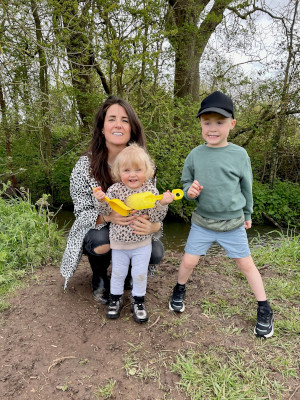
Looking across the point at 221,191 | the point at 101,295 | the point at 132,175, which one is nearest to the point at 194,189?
the point at 221,191

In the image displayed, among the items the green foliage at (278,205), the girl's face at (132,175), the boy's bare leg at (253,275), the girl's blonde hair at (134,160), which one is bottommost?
the green foliage at (278,205)

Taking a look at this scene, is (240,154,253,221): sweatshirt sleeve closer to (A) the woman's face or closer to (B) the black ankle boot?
(A) the woman's face

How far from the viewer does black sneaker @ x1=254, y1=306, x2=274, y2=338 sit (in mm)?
1873

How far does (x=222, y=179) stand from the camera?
1.88 meters

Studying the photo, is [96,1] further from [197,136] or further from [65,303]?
[65,303]

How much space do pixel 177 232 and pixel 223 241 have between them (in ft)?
12.4

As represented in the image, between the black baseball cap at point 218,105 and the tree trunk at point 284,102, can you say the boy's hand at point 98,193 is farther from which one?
the tree trunk at point 284,102

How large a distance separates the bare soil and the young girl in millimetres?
158

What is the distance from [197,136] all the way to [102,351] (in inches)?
162

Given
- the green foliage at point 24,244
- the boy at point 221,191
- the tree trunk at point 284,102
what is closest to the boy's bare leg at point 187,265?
the boy at point 221,191

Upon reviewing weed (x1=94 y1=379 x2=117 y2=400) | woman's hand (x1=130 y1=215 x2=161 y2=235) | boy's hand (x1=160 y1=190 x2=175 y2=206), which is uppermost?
boy's hand (x1=160 y1=190 x2=175 y2=206)

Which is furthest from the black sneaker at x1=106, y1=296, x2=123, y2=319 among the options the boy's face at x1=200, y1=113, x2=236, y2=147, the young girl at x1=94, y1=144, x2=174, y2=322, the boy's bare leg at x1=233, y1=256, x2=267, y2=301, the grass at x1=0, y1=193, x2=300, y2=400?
the boy's face at x1=200, y1=113, x2=236, y2=147

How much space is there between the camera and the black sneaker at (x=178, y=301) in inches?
82.0

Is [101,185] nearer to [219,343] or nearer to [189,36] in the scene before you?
[219,343]
